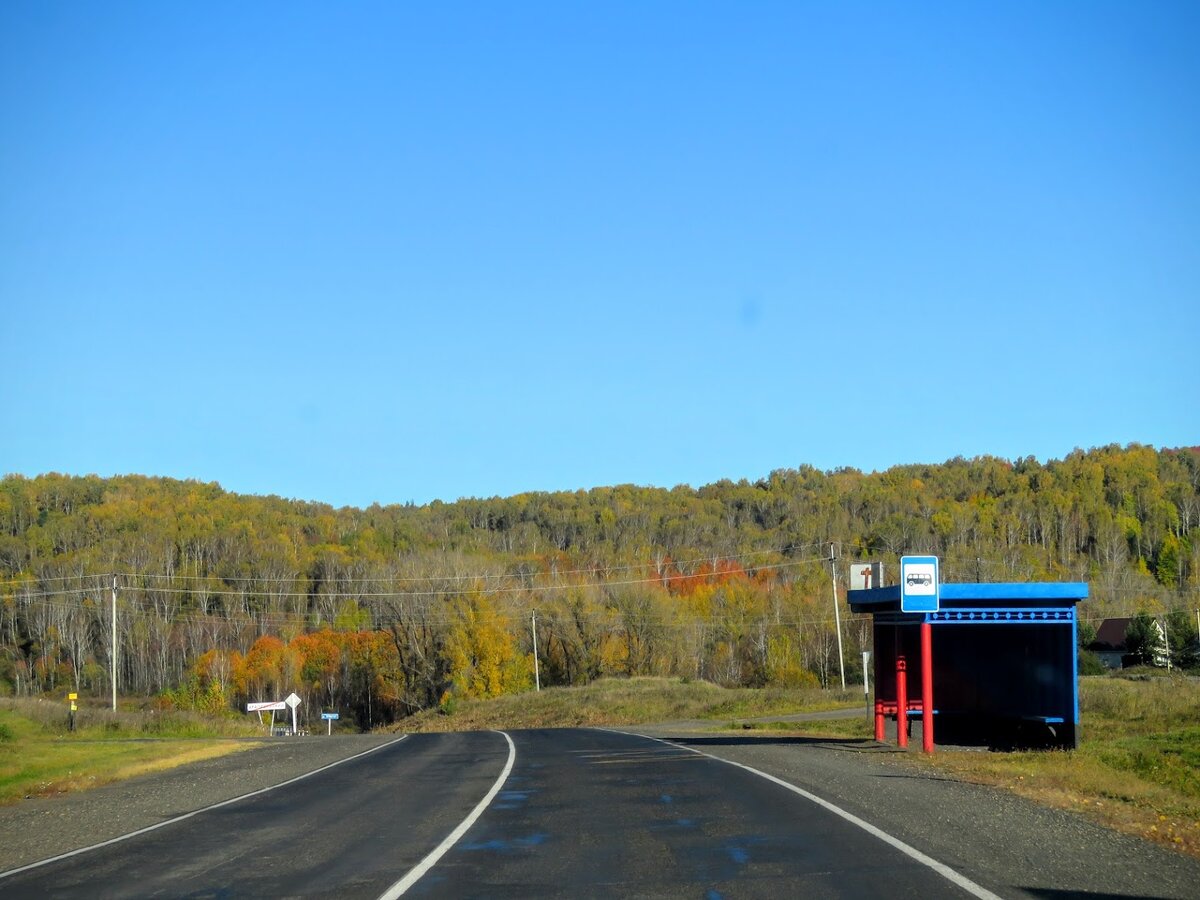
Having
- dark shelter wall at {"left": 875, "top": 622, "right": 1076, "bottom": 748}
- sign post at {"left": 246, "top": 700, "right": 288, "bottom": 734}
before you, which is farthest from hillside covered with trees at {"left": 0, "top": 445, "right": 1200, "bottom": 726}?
dark shelter wall at {"left": 875, "top": 622, "right": 1076, "bottom": 748}

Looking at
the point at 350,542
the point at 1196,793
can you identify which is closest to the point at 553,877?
the point at 1196,793

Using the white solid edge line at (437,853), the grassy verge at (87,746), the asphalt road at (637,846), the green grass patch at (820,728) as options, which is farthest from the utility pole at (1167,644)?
the white solid edge line at (437,853)

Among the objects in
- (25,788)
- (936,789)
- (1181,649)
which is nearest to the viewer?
(936,789)

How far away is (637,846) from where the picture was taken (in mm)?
12211

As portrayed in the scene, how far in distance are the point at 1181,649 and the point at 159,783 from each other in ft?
262

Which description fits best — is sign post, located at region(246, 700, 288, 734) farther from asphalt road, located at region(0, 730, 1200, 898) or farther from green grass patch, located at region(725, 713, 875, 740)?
asphalt road, located at region(0, 730, 1200, 898)

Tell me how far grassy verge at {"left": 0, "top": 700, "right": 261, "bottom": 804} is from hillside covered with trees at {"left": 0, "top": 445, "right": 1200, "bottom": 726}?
12754 millimetres

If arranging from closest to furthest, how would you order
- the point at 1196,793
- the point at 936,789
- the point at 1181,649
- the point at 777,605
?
the point at 936,789
the point at 1196,793
the point at 1181,649
the point at 777,605

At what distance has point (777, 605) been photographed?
114 meters

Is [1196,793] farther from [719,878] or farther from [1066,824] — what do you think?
[719,878]

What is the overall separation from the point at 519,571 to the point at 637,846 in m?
110

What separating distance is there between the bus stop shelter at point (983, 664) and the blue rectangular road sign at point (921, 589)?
0.59 m

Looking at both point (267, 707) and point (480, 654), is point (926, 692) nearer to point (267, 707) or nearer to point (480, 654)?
point (267, 707)

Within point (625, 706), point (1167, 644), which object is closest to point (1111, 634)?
point (1167, 644)
